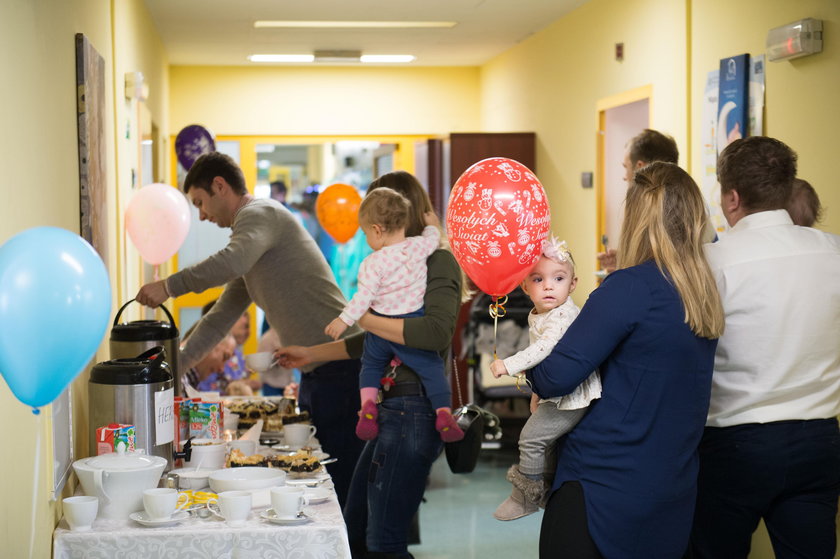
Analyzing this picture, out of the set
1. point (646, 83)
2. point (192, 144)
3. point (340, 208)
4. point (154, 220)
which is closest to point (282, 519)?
point (154, 220)

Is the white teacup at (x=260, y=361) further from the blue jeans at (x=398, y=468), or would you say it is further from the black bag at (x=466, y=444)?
the black bag at (x=466, y=444)

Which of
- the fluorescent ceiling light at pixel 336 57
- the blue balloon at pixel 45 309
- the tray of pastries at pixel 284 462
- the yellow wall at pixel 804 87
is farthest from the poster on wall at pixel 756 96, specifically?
the fluorescent ceiling light at pixel 336 57

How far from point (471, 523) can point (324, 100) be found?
16.3ft

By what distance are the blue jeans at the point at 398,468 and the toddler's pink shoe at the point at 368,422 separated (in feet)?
0.08

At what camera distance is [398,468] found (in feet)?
9.68

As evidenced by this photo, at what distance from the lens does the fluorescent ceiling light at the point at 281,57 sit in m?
8.01

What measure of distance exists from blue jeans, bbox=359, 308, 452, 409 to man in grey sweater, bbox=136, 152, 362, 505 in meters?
0.53

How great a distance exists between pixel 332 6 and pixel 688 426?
4629mm

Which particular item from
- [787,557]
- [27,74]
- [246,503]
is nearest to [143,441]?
[246,503]

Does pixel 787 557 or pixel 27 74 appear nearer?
pixel 27 74

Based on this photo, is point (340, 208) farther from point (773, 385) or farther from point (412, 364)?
point (773, 385)

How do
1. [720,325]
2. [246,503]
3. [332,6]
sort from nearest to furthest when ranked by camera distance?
[720,325], [246,503], [332,6]

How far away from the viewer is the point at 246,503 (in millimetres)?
2193

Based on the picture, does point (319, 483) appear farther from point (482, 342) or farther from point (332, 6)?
point (332, 6)
